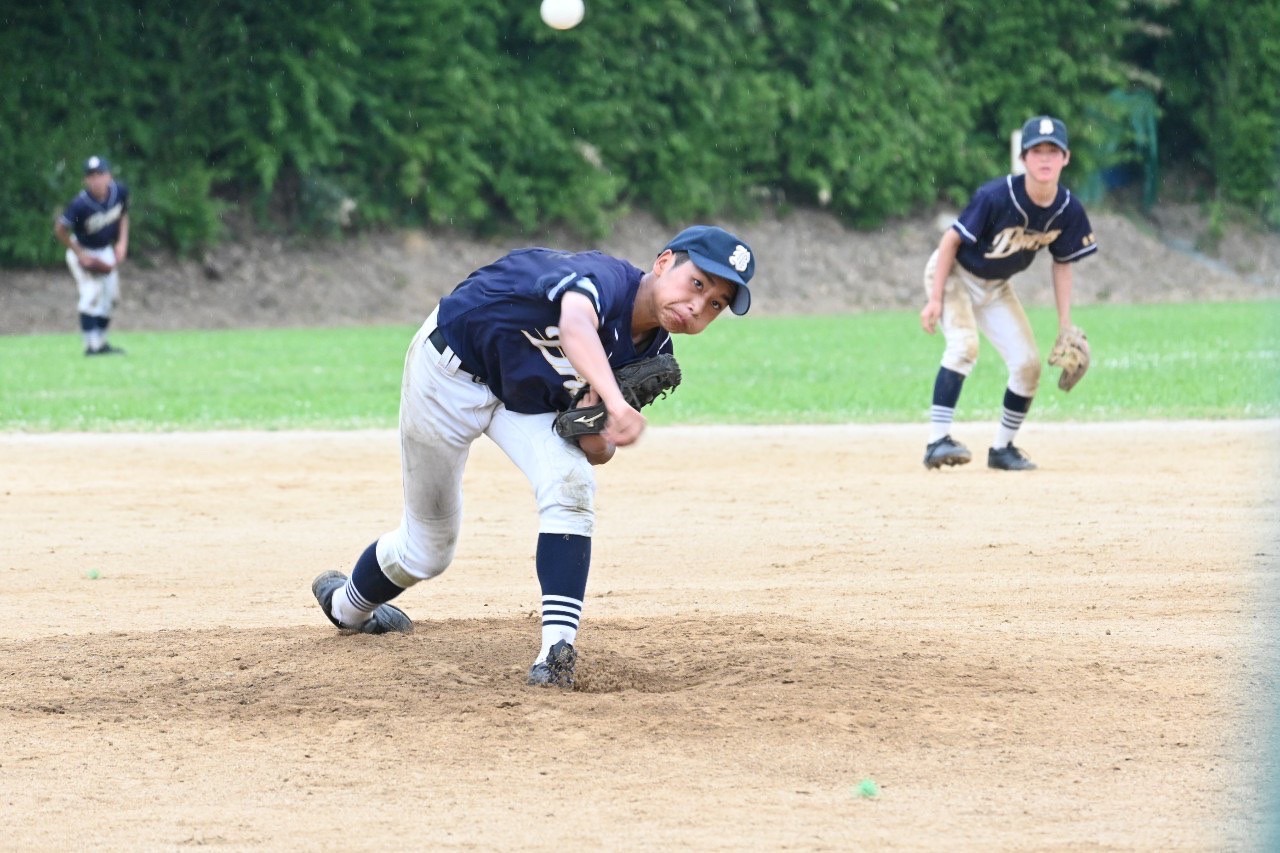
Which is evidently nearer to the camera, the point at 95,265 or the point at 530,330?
the point at 530,330

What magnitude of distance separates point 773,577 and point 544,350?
2468 millimetres

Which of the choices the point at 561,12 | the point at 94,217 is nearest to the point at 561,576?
the point at 94,217

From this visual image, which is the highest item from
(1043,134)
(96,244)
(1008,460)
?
(1043,134)

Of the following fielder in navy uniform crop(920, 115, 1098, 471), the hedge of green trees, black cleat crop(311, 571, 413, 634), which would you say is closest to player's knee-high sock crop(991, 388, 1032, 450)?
fielder in navy uniform crop(920, 115, 1098, 471)

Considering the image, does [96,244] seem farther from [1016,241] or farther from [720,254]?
[720,254]

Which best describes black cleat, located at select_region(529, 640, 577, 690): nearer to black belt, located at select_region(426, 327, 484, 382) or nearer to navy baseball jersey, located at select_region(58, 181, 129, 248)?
black belt, located at select_region(426, 327, 484, 382)

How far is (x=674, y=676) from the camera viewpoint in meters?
5.27

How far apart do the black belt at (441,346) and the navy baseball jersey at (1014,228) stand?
5.49 metres

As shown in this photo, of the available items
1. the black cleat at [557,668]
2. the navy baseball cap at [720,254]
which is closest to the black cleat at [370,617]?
the black cleat at [557,668]

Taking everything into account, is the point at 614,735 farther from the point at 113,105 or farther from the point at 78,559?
the point at 113,105

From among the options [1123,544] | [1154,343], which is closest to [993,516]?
[1123,544]

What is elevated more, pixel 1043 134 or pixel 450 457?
pixel 1043 134

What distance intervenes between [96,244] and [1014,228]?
14.2 m

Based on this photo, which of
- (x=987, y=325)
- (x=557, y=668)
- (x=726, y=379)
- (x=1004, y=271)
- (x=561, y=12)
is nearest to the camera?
(x=557, y=668)
